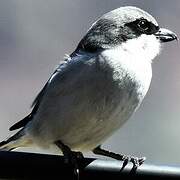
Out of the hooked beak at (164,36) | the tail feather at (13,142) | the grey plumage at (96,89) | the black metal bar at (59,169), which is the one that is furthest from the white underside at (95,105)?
the black metal bar at (59,169)

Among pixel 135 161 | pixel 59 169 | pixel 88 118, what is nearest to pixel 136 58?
pixel 88 118

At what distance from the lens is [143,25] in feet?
12.1

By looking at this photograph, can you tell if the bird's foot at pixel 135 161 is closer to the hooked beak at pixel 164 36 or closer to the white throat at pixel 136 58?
the white throat at pixel 136 58

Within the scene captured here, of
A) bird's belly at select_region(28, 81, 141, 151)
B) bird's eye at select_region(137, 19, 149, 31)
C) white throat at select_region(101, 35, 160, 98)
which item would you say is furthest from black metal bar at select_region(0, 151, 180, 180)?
bird's eye at select_region(137, 19, 149, 31)

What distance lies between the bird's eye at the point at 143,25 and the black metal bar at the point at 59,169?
168 centimetres

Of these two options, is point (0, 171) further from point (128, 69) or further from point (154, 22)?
point (154, 22)

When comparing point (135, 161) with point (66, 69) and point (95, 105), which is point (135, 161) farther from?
point (66, 69)

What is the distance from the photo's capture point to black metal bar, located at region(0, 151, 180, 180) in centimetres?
202

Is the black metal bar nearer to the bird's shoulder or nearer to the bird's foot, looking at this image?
the bird's foot

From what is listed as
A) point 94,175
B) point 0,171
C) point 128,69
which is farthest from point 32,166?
point 128,69

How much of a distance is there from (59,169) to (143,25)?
6.09 ft

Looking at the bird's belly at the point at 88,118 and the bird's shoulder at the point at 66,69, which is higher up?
the bird's shoulder at the point at 66,69

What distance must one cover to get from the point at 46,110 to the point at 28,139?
34 centimetres

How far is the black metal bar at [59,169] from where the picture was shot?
2016mm
